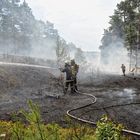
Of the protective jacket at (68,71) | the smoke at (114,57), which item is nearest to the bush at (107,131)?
the protective jacket at (68,71)

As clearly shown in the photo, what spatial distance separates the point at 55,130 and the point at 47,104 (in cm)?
970

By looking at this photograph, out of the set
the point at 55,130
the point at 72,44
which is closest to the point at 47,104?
the point at 55,130

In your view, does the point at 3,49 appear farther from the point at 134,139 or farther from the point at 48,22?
the point at 134,139

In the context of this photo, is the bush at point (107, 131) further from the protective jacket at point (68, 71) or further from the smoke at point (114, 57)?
the smoke at point (114, 57)

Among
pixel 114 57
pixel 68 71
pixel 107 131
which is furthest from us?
pixel 114 57

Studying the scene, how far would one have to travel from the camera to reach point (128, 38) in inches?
2032

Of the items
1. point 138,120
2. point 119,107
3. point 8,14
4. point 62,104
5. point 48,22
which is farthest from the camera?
point 48,22

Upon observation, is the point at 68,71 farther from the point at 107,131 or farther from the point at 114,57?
the point at 114,57

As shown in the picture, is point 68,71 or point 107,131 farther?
point 68,71

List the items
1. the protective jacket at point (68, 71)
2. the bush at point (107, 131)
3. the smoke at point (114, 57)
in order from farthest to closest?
the smoke at point (114, 57) < the protective jacket at point (68, 71) < the bush at point (107, 131)

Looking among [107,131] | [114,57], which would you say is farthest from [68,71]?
[114,57]

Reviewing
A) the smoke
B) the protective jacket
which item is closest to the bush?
the protective jacket

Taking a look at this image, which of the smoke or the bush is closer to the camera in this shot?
the bush

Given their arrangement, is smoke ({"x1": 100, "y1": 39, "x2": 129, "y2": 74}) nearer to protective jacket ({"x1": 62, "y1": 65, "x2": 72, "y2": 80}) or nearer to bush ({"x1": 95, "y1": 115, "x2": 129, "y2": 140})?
protective jacket ({"x1": 62, "y1": 65, "x2": 72, "y2": 80})
